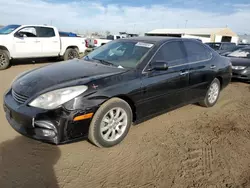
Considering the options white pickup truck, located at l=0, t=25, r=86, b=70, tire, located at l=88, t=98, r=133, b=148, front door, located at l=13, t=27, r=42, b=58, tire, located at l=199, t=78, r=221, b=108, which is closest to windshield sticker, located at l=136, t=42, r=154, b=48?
tire, located at l=88, t=98, r=133, b=148

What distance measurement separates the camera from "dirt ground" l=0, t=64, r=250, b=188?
2.49 metres

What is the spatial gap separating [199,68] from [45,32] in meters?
8.14

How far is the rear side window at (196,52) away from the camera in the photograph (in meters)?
4.41

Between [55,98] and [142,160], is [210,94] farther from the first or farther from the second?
[55,98]

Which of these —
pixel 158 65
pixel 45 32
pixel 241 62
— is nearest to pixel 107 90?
pixel 158 65

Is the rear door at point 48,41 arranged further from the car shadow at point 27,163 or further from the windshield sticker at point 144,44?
the car shadow at point 27,163

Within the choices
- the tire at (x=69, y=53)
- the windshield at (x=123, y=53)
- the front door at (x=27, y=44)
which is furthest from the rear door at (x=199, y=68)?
the tire at (x=69, y=53)

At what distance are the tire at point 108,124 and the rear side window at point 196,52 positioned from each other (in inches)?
76.3

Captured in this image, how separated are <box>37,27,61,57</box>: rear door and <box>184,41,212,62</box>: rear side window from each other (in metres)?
7.62

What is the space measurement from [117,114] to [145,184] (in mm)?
1058

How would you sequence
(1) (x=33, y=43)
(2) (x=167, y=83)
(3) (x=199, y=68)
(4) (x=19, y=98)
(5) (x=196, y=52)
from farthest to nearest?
(1) (x=33, y=43)
(5) (x=196, y=52)
(3) (x=199, y=68)
(2) (x=167, y=83)
(4) (x=19, y=98)

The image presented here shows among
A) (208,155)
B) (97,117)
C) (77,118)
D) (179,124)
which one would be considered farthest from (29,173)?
(179,124)

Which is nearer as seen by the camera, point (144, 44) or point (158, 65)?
point (158, 65)

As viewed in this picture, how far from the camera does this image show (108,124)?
3.11 meters
